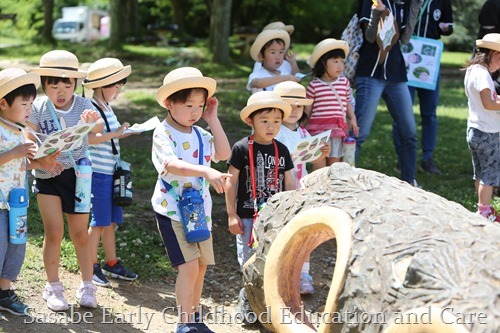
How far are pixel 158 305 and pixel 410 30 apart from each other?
4165mm

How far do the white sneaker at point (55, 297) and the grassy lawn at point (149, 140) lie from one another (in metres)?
0.36

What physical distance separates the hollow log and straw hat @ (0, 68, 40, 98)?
1.67m

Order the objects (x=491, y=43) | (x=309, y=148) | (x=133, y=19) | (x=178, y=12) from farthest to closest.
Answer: (x=178, y=12), (x=133, y=19), (x=491, y=43), (x=309, y=148)

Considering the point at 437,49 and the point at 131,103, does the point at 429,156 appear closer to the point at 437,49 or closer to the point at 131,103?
the point at 437,49

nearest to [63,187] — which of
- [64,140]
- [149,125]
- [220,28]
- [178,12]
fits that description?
[64,140]

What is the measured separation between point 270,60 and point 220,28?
39.3 ft

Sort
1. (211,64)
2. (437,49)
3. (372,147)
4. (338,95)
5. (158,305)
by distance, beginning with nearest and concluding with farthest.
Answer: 1. (158,305)
2. (338,95)
3. (437,49)
4. (372,147)
5. (211,64)

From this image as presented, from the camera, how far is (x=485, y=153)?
281 inches

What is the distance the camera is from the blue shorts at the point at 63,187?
5.15m

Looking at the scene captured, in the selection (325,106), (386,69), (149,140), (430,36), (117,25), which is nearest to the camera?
(325,106)

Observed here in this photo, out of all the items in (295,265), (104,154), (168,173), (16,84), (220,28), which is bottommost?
(295,265)

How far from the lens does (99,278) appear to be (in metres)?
5.89

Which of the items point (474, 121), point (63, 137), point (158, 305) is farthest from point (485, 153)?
point (63, 137)

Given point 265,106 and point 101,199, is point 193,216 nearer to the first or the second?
point 265,106
